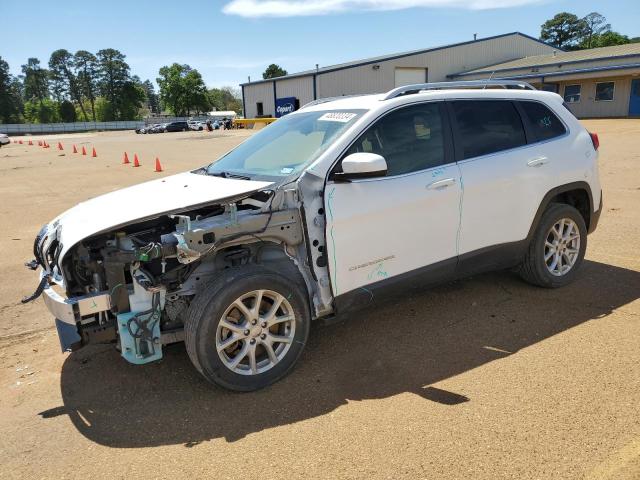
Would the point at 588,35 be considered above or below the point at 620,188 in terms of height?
above

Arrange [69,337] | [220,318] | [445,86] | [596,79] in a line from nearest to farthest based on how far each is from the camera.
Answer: [220,318] → [69,337] → [445,86] → [596,79]

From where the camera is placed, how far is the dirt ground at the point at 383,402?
107 inches

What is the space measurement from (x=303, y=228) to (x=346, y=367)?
1.07 metres

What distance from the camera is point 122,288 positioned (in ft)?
10.5

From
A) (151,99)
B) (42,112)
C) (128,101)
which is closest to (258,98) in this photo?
(128,101)

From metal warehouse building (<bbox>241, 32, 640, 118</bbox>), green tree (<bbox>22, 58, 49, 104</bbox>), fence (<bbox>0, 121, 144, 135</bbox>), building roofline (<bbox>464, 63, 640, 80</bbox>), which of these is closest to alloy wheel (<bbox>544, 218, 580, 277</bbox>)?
building roofline (<bbox>464, 63, 640, 80</bbox>)

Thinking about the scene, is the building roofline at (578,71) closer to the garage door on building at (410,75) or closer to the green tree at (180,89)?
the garage door on building at (410,75)

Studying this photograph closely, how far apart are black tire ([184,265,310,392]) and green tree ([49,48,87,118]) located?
418 ft

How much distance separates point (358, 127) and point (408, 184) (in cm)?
57

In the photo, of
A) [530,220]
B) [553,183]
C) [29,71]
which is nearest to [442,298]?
[530,220]

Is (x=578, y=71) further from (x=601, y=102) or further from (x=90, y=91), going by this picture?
(x=90, y=91)

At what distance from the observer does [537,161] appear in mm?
4539

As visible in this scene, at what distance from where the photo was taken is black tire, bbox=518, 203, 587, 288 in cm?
472

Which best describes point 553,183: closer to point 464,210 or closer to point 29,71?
point 464,210
